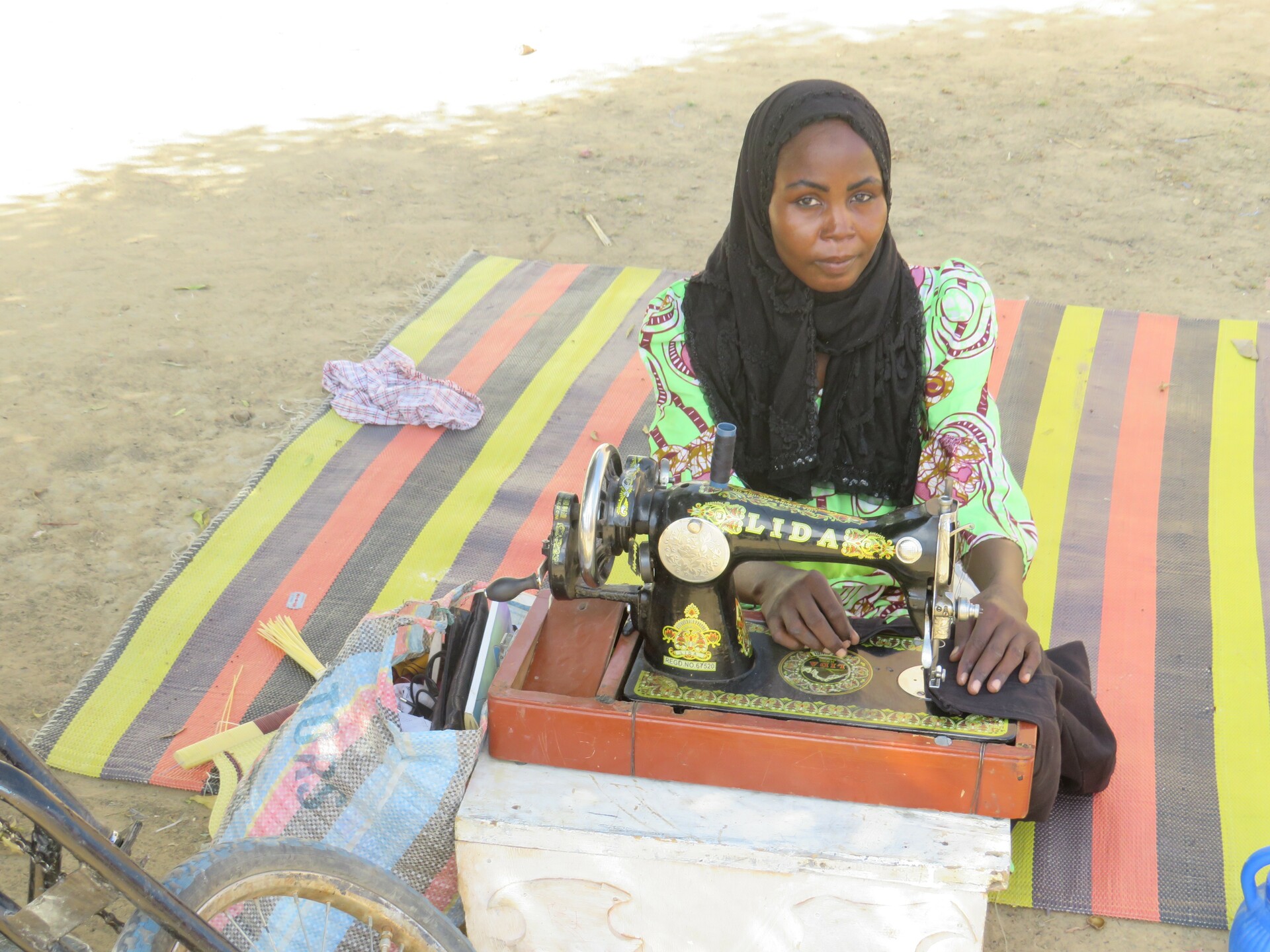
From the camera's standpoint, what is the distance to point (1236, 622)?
3.29 metres

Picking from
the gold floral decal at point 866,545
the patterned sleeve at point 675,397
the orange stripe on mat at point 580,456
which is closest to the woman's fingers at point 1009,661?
the gold floral decal at point 866,545

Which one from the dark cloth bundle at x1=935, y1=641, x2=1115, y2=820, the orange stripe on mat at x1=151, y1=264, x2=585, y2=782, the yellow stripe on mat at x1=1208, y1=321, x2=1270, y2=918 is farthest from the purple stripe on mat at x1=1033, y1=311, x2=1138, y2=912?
the orange stripe on mat at x1=151, y1=264, x2=585, y2=782

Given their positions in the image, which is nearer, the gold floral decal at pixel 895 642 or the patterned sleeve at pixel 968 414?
the gold floral decal at pixel 895 642

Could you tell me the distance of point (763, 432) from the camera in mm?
2574

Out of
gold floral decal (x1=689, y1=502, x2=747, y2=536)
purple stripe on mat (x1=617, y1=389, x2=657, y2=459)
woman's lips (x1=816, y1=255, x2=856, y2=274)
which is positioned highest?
woman's lips (x1=816, y1=255, x2=856, y2=274)

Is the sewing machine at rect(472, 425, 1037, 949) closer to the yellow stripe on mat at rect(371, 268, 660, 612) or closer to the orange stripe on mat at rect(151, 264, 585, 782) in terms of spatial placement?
the orange stripe on mat at rect(151, 264, 585, 782)

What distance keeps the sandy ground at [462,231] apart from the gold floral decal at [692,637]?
3.33 ft

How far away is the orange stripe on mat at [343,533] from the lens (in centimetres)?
315

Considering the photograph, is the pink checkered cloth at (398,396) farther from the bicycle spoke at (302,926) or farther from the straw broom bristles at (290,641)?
the bicycle spoke at (302,926)

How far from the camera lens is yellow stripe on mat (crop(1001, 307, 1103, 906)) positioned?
8.73 ft

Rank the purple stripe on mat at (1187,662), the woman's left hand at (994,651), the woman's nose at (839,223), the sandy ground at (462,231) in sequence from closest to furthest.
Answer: the woman's left hand at (994,651), the woman's nose at (839,223), the purple stripe on mat at (1187,662), the sandy ground at (462,231)

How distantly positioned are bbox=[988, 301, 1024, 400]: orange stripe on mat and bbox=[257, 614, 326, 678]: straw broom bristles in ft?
8.24

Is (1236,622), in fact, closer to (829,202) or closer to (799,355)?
(799,355)

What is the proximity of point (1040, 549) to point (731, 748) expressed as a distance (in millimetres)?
1950
